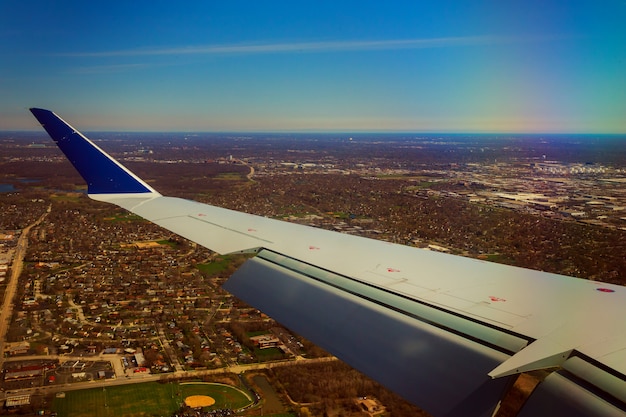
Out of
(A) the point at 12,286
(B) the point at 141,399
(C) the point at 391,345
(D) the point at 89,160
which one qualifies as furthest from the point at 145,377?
(C) the point at 391,345

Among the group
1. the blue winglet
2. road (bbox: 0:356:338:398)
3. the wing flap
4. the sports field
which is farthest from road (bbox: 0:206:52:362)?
the wing flap

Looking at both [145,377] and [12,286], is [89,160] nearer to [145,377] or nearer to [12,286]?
[145,377]

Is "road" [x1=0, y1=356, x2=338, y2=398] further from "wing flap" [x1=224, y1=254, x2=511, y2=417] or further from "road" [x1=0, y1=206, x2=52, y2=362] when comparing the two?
"wing flap" [x1=224, y1=254, x2=511, y2=417]

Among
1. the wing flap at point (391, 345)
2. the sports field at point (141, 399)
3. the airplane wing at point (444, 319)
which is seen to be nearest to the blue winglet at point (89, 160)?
the airplane wing at point (444, 319)

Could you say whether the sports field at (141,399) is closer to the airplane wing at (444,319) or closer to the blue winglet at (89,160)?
the blue winglet at (89,160)

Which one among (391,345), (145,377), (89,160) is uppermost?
(89,160)
